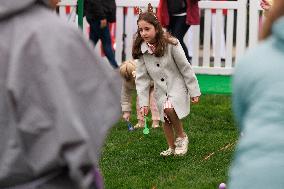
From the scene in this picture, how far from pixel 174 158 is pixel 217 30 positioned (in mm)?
5830

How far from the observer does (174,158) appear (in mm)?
9258

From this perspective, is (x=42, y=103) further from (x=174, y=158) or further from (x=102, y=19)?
(x=102, y=19)

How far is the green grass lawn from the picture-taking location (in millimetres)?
8150

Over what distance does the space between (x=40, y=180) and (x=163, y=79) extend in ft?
19.2

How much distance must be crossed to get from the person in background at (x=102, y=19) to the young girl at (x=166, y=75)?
15.9 ft

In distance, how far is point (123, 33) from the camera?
15.2 metres

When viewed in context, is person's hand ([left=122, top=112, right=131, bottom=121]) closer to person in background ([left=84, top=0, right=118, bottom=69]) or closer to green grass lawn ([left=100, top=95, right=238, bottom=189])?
green grass lawn ([left=100, top=95, right=238, bottom=189])

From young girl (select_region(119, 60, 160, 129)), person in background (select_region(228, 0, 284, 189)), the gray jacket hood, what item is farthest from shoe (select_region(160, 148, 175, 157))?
the gray jacket hood

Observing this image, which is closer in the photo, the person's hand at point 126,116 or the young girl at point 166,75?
the young girl at point 166,75

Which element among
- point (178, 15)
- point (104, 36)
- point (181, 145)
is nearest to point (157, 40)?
point (181, 145)

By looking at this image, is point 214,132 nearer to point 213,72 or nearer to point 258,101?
point 213,72

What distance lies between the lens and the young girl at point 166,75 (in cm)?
925

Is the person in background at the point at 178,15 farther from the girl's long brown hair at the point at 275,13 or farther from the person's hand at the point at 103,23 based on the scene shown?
the girl's long brown hair at the point at 275,13

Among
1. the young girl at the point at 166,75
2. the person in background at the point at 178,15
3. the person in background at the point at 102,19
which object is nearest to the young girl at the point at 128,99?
the young girl at the point at 166,75
